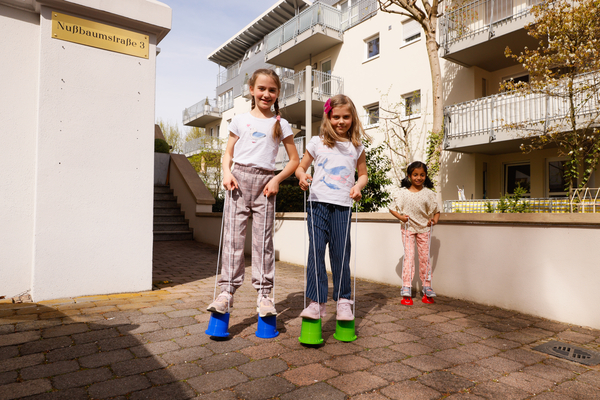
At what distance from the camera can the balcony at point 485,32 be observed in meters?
10.5

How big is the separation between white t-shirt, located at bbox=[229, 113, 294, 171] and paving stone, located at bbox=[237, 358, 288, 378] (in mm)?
1331

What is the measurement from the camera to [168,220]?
10.9m

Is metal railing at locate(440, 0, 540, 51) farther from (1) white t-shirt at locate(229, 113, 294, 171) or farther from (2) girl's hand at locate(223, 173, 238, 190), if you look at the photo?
(2) girl's hand at locate(223, 173, 238, 190)

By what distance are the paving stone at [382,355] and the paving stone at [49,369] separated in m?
1.75

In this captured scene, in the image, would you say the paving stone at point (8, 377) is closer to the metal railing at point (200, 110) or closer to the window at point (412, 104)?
the window at point (412, 104)

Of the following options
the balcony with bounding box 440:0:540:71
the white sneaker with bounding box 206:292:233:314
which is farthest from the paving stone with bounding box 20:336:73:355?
the balcony with bounding box 440:0:540:71

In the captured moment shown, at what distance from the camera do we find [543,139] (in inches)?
316

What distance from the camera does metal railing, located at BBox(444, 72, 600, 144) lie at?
8.88m

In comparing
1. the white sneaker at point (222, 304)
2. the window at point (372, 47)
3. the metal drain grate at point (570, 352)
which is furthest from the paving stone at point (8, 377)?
the window at point (372, 47)

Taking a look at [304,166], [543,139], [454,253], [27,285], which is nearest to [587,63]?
[543,139]

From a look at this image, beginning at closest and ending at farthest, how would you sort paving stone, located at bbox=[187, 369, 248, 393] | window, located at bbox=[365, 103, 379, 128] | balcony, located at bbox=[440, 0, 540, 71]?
paving stone, located at bbox=[187, 369, 248, 393], balcony, located at bbox=[440, 0, 540, 71], window, located at bbox=[365, 103, 379, 128]

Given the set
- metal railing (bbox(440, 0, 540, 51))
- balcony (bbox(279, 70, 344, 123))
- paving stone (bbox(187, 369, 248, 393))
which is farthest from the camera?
balcony (bbox(279, 70, 344, 123))

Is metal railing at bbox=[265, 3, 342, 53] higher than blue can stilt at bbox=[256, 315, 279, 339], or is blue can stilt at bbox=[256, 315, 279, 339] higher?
metal railing at bbox=[265, 3, 342, 53]

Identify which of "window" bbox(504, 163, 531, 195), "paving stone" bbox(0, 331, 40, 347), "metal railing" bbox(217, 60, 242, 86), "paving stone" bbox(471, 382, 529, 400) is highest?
"metal railing" bbox(217, 60, 242, 86)
